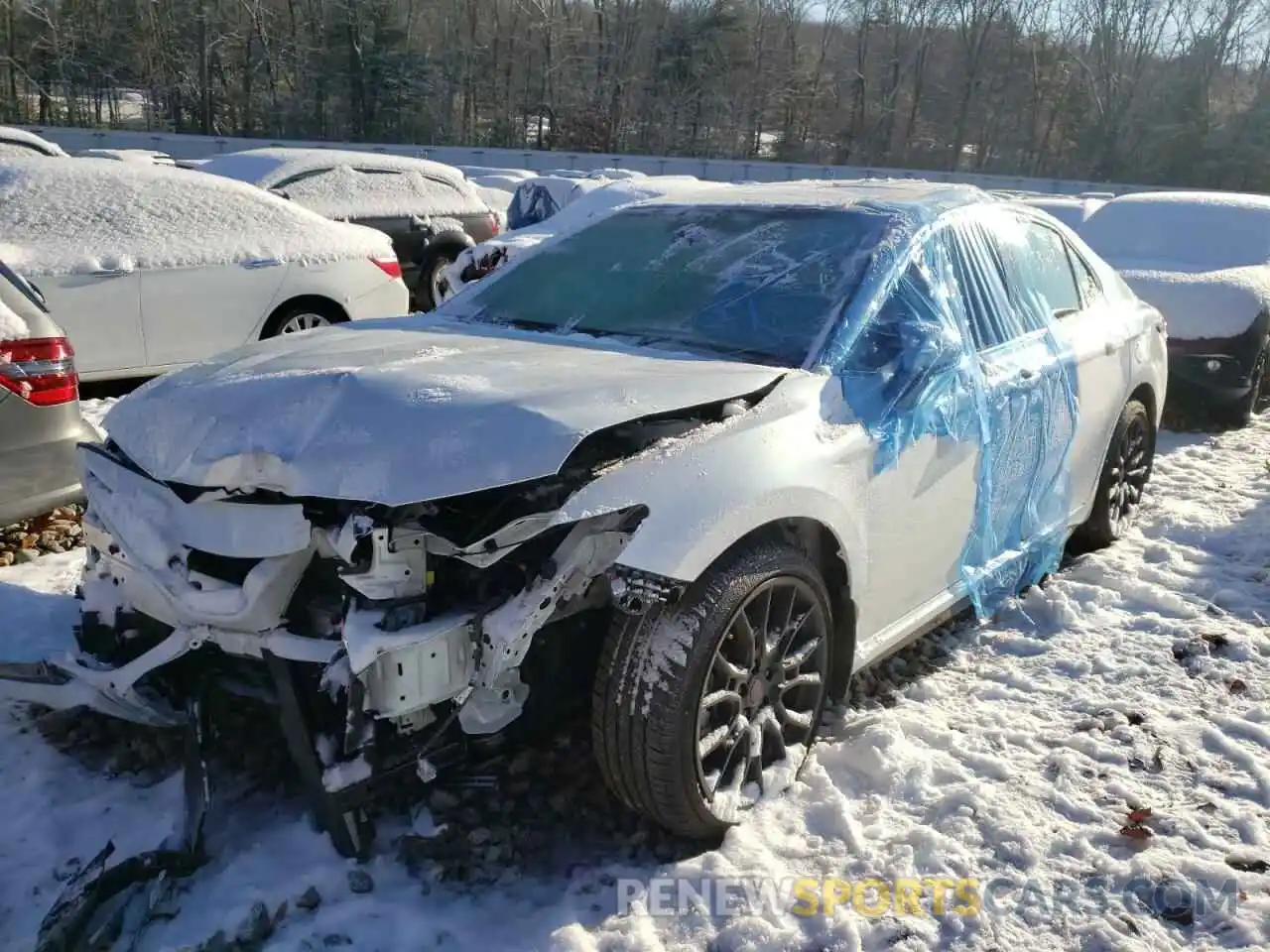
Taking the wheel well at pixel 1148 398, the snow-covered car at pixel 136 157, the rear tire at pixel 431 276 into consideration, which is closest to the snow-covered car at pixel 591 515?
the wheel well at pixel 1148 398

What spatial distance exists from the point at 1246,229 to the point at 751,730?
798cm

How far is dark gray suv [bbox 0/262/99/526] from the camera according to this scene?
3.88 meters

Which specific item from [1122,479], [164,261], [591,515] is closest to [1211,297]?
[1122,479]

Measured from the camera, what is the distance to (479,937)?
237cm

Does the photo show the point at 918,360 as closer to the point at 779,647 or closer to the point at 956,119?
the point at 779,647

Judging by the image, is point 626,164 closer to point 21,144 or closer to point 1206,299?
point 21,144

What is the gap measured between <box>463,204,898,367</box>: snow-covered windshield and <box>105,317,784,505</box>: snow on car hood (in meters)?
0.26

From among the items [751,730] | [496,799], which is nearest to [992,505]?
[751,730]

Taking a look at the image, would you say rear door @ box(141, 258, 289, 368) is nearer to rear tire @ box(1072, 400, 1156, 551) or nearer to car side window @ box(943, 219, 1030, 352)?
car side window @ box(943, 219, 1030, 352)

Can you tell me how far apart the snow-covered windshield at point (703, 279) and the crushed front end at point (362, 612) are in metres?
0.88

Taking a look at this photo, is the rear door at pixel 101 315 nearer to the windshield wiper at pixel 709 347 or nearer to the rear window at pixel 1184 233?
the windshield wiper at pixel 709 347

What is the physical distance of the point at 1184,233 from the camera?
866cm

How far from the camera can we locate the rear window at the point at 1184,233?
835 centimetres

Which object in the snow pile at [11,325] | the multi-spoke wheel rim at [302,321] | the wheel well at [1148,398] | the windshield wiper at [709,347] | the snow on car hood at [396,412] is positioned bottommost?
the multi-spoke wheel rim at [302,321]
